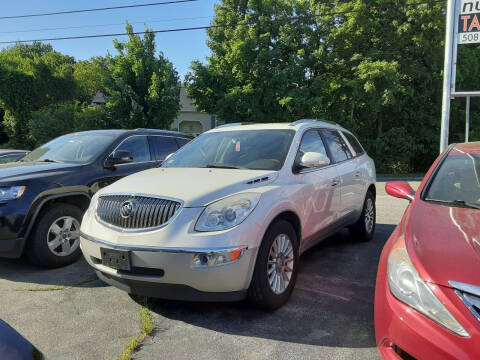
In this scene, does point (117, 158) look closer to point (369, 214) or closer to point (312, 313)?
point (312, 313)

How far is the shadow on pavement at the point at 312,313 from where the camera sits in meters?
2.96

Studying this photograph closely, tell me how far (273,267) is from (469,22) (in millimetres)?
8416

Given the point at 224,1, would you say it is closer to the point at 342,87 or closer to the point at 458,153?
the point at 342,87

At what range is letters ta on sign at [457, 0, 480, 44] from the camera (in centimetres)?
848

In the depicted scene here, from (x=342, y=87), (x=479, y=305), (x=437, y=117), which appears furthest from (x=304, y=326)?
(x=437, y=117)

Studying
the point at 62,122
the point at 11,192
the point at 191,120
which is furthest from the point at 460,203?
the point at 191,120

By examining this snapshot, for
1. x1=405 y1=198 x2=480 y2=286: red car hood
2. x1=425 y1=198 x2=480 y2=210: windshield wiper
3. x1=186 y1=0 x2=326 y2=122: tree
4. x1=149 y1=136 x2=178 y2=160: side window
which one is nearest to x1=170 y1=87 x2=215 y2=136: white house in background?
x1=186 y1=0 x2=326 y2=122: tree

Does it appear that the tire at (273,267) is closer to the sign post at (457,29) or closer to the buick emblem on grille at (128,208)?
the buick emblem on grille at (128,208)

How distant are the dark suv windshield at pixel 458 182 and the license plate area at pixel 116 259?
235cm

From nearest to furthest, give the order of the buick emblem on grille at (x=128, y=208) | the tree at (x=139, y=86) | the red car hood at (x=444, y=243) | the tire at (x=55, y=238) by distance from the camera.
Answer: the red car hood at (x=444, y=243) < the buick emblem on grille at (x=128, y=208) < the tire at (x=55, y=238) < the tree at (x=139, y=86)

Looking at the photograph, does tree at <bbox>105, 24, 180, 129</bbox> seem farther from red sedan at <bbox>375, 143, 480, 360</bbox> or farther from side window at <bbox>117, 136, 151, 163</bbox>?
red sedan at <bbox>375, 143, 480, 360</bbox>

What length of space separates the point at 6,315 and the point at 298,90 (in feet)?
61.6

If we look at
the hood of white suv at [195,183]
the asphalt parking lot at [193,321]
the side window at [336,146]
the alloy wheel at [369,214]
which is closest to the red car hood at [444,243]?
the asphalt parking lot at [193,321]

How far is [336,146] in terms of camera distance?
510 cm
